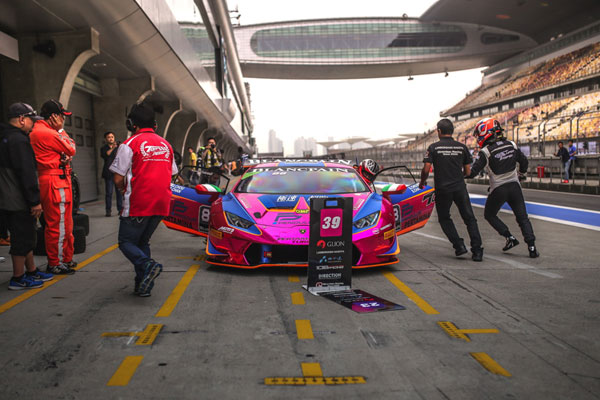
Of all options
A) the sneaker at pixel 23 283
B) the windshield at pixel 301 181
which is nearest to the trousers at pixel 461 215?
the windshield at pixel 301 181

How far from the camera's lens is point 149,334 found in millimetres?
3627

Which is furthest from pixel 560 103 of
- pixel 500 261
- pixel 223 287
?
pixel 223 287

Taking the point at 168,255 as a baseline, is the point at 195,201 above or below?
above

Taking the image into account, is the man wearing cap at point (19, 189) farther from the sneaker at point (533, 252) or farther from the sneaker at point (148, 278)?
the sneaker at point (533, 252)

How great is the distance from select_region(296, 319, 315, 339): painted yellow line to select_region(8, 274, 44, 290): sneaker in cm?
277

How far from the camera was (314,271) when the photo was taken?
4832 mm

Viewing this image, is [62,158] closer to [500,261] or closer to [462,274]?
[462,274]

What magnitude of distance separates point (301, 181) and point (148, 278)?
2597mm

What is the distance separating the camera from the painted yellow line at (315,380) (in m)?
2.79

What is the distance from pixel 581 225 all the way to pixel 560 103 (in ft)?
113

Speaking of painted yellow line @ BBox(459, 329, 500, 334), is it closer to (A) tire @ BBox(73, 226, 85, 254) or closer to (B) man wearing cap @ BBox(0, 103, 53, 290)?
(B) man wearing cap @ BBox(0, 103, 53, 290)

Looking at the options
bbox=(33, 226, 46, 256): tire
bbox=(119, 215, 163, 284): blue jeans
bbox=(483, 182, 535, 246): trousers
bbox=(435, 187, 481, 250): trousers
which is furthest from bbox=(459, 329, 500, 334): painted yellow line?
bbox=(33, 226, 46, 256): tire

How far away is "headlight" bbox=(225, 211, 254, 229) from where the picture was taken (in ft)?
18.2

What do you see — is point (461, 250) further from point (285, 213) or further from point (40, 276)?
point (40, 276)
